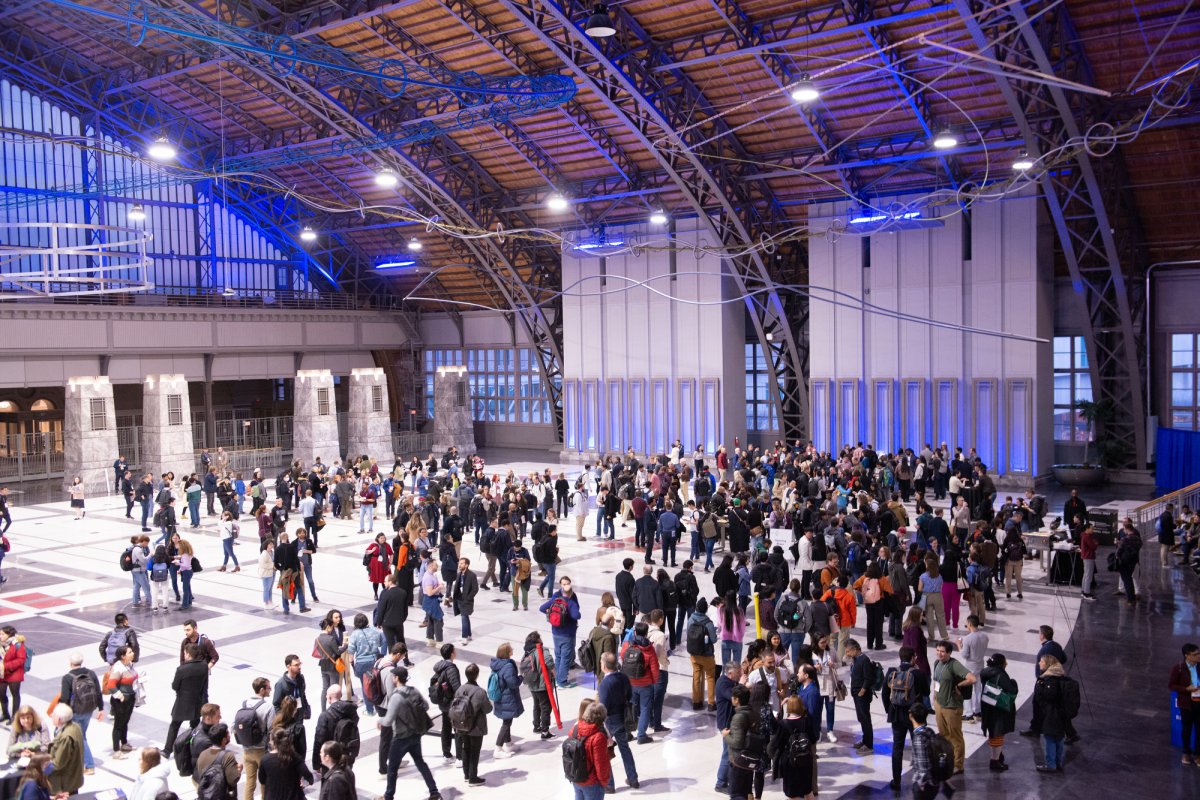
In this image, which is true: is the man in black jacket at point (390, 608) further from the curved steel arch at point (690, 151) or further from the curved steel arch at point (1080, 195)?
the curved steel arch at point (690, 151)


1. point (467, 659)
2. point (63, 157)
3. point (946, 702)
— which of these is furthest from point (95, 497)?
point (946, 702)

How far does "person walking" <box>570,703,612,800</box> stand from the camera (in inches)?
355

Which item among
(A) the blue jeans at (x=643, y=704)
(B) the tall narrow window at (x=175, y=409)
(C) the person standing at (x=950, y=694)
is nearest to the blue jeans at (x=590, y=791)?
(A) the blue jeans at (x=643, y=704)

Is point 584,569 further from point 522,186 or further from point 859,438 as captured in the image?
point 522,186

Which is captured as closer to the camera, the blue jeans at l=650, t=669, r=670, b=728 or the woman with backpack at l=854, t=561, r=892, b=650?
the blue jeans at l=650, t=669, r=670, b=728

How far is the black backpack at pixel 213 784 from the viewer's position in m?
8.60

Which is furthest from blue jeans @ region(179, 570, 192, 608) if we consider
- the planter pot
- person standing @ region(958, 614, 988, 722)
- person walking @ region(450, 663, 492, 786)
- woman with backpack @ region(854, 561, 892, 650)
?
the planter pot

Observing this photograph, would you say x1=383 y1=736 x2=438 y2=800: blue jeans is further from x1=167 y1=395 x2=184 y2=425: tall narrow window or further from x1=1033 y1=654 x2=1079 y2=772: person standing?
x1=167 y1=395 x2=184 y2=425: tall narrow window

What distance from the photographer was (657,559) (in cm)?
2222

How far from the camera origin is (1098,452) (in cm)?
3189

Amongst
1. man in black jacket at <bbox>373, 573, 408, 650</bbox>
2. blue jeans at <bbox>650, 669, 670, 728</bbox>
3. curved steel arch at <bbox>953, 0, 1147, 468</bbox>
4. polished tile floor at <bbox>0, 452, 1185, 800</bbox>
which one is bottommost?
polished tile floor at <bbox>0, 452, 1185, 800</bbox>

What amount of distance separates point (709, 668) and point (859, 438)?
2318cm

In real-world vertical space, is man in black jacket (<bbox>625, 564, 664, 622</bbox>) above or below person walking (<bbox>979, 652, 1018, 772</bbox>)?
above

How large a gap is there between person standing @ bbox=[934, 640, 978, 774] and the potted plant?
2274cm
